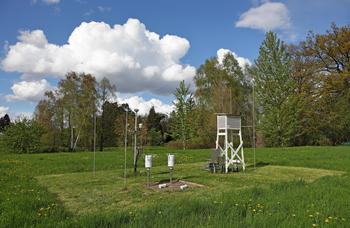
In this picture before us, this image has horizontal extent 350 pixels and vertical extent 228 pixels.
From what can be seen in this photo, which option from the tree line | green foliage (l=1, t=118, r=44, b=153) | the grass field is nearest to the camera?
the grass field

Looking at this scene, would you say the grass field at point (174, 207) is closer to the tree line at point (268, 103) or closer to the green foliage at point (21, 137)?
the tree line at point (268, 103)

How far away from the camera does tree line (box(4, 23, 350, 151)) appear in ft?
90.9

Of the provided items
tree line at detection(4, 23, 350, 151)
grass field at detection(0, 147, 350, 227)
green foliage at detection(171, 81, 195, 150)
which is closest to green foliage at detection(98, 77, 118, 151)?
tree line at detection(4, 23, 350, 151)

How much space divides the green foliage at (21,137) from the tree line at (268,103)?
43.2 inches

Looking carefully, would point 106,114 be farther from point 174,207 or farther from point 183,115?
point 174,207

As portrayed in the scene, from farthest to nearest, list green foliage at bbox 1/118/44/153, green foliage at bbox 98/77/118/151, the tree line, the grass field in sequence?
green foliage at bbox 98/77/118/151, the tree line, green foliage at bbox 1/118/44/153, the grass field

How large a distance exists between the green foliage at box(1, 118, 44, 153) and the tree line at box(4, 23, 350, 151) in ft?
3.60

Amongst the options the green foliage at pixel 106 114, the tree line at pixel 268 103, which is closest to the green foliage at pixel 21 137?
the tree line at pixel 268 103

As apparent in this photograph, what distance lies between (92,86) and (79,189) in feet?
91.8

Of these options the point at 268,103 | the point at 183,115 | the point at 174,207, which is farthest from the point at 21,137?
the point at 268,103

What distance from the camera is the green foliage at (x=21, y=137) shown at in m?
24.5

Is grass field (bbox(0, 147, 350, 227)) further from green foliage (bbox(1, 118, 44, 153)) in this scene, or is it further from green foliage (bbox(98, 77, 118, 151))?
green foliage (bbox(98, 77, 118, 151))

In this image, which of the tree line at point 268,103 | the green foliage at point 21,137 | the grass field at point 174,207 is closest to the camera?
the grass field at point 174,207

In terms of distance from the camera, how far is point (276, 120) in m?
27.4
